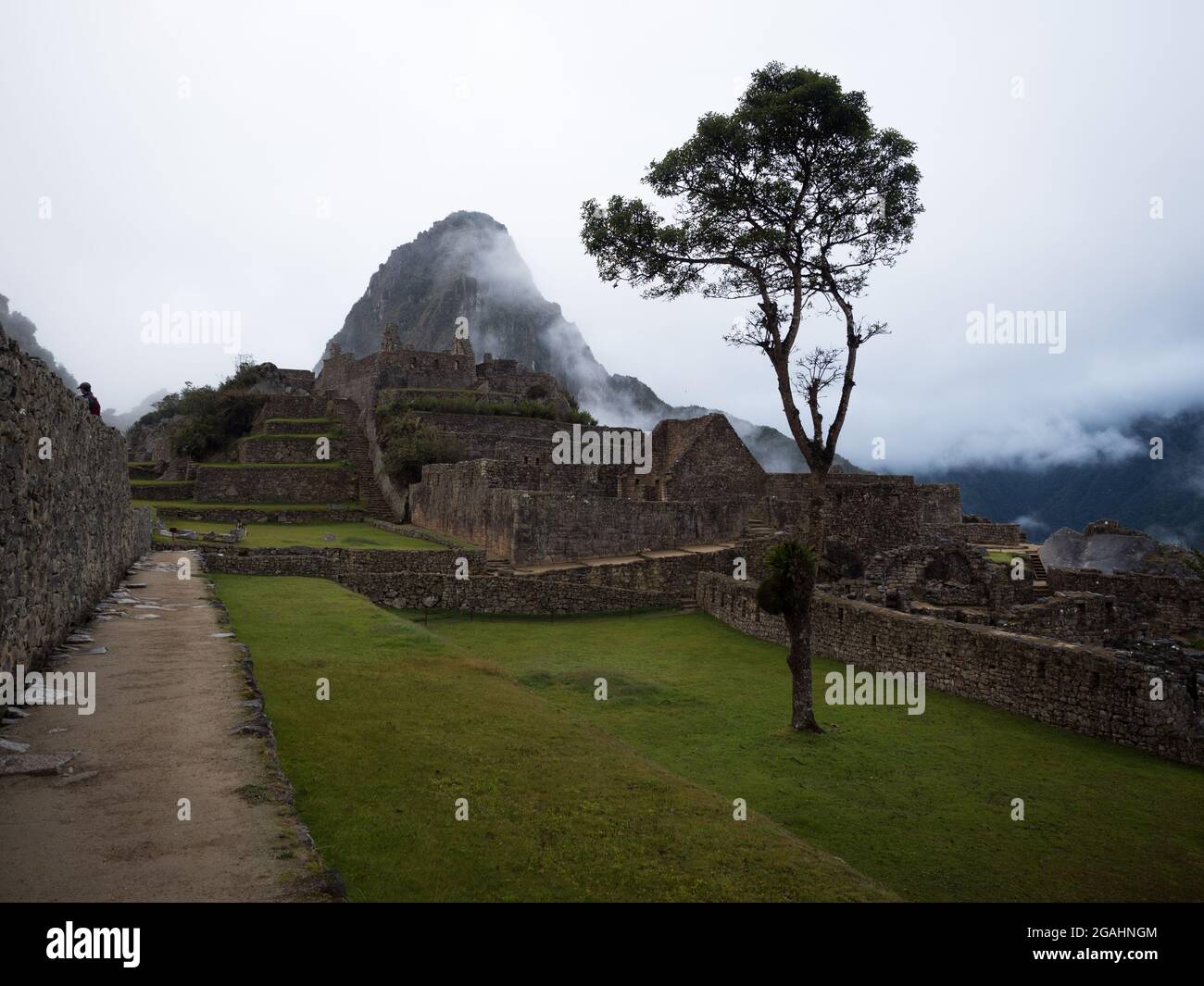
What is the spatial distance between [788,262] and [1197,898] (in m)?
10.4

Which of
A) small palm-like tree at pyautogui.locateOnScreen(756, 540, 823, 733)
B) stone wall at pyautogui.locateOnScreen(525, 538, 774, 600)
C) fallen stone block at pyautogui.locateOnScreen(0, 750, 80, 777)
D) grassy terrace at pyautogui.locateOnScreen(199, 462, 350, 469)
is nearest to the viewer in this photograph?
fallen stone block at pyautogui.locateOnScreen(0, 750, 80, 777)

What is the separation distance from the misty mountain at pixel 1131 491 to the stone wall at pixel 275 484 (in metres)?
27.5

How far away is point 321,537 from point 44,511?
17.3 metres

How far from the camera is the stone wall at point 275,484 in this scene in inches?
1308

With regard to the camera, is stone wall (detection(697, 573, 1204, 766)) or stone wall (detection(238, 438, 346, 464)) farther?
stone wall (detection(238, 438, 346, 464))

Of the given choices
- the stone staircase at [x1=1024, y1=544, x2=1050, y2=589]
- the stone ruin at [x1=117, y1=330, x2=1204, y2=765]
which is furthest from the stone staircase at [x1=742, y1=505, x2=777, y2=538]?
the stone staircase at [x1=1024, y1=544, x2=1050, y2=589]

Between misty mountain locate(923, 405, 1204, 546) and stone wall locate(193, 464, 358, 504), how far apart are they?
27.5 m

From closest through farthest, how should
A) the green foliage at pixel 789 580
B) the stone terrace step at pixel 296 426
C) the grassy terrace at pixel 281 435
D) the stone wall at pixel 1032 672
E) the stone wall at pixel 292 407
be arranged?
the stone wall at pixel 1032 672 → the green foliage at pixel 789 580 → the grassy terrace at pixel 281 435 → the stone terrace step at pixel 296 426 → the stone wall at pixel 292 407

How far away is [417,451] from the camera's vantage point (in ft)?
104

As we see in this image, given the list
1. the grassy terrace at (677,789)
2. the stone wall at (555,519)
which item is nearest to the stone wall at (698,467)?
the stone wall at (555,519)

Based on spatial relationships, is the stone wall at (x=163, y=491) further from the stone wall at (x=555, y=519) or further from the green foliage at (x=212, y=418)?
the stone wall at (x=555, y=519)

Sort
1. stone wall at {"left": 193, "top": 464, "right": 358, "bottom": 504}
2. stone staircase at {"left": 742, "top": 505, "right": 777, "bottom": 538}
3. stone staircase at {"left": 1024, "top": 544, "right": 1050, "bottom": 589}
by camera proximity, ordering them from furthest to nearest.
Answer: stone wall at {"left": 193, "top": 464, "right": 358, "bottom": 504}
stone staircase at {"left": 742, "top": 505, "right": 777, "bottom": 538}
stone staircase at {"left": 1024, "top": 544, "right": 1050, "bottom": 589}

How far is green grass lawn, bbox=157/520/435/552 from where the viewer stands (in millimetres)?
22516

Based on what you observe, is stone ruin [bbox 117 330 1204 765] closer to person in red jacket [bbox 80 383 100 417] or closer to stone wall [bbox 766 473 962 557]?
stone wall [bbox 766 473 962 557]
